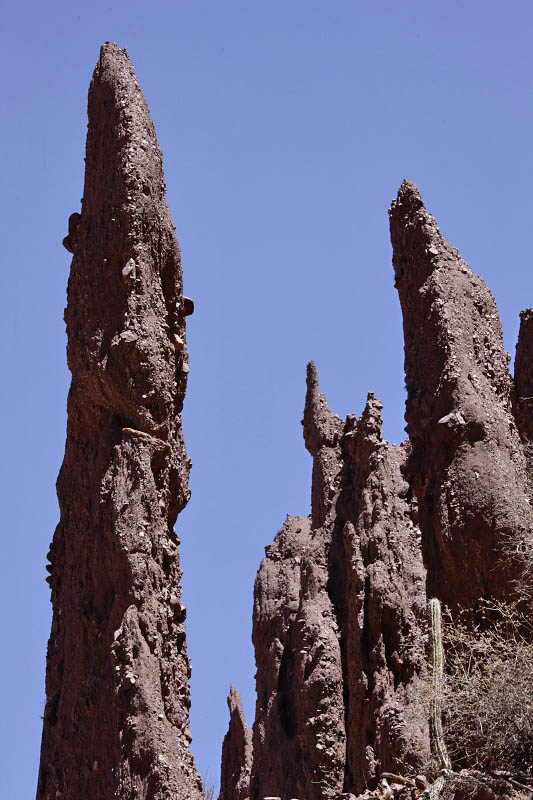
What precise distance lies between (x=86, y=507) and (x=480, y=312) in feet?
17.2

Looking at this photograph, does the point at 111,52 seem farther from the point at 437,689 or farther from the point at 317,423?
the point at 317,423

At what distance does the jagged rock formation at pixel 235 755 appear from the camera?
28.6 m

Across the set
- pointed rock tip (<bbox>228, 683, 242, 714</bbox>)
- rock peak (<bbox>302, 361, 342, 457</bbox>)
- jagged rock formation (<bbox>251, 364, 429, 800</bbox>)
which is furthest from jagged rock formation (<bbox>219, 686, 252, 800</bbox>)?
rock peak (<bbox>302, 361, 342, 457</bbox>)

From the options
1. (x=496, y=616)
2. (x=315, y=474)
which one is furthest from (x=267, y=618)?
(x=496, y=616)

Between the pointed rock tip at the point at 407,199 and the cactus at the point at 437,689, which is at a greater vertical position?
the pointed rock tip at the point at 407,199

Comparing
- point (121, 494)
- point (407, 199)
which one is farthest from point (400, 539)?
point (121, 494)

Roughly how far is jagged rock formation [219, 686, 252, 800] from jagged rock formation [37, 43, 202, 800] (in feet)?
49.6

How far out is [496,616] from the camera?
15.0m

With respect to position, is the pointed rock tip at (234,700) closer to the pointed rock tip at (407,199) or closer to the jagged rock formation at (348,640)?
the jagged rock formation at (348,640)

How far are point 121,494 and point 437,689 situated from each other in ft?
11.2

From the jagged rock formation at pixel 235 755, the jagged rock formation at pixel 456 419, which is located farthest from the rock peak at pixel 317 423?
the jagged rock formation at pixel 456 419

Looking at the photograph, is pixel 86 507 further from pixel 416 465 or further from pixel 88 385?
pixel 416 465

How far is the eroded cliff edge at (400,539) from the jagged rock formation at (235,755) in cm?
367

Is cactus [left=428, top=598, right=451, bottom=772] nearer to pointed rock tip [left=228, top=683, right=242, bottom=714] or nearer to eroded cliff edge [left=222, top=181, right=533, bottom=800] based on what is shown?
eroded cliff edge [left=222, top=181, right=533, bottom=800]
